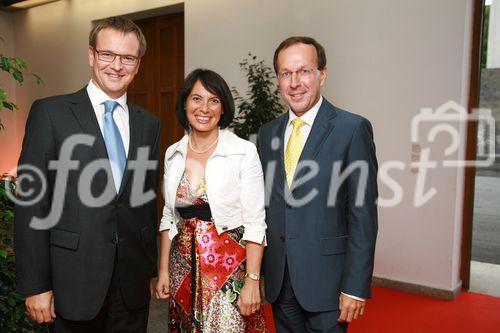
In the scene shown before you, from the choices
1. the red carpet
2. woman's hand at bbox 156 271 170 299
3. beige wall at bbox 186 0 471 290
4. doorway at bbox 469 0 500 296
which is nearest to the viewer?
woman's hand at bbox 156 271 170 299

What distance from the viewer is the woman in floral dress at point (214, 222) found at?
172 cm

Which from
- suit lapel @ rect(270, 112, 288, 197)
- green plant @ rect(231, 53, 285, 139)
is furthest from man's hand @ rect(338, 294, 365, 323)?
green plant @ rect(231, 53, 285, 139)

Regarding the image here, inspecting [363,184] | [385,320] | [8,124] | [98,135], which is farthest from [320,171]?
[8,124]

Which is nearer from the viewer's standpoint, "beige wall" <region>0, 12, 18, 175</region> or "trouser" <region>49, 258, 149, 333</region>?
"trouser" <region>49, 258, 149, 333</region>

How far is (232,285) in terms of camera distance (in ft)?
5.71

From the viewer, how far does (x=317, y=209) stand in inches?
66.3

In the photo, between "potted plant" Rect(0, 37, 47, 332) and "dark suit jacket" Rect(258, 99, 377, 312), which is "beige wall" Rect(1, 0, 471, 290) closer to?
"dark suit jacket" Rect(258, 99, 377, 312)

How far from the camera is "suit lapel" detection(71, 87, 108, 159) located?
1585 millimetres

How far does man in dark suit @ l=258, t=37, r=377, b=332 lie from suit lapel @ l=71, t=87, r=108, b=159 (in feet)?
2.20

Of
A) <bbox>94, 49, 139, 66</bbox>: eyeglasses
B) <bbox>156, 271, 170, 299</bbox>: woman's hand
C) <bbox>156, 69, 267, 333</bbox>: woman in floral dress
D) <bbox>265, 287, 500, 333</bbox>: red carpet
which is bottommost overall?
<bbox>265, 287, 500, 333</bbox>: red carpet

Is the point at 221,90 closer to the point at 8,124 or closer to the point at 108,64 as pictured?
the point at 108,64

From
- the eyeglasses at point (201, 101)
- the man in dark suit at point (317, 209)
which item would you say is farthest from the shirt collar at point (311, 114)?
the eyeglasses at point (201, 101)

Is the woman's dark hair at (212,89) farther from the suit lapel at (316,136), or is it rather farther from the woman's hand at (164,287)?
the woman's hand at (164,287)

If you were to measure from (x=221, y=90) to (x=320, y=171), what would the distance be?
20.0 inches
